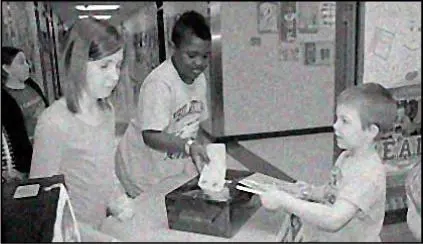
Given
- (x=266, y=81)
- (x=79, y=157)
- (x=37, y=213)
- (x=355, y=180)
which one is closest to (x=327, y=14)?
(x=266, y=81)

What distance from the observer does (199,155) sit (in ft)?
2.74

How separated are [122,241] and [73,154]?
6.4 inches

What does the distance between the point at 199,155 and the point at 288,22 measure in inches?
9.8

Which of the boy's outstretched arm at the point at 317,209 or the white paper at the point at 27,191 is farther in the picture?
the white paper at the point at 27,191

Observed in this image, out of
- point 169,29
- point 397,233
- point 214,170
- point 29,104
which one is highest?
point 169,29

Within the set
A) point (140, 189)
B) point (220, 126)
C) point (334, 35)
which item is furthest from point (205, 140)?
point (334, 35)

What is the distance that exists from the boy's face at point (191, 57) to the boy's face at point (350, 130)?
0.22 m

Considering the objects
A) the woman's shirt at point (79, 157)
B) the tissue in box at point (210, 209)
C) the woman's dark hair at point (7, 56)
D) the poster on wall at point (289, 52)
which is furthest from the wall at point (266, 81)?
the woman's dark hair at point (7, 56)

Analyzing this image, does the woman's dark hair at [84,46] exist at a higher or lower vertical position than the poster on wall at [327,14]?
lower

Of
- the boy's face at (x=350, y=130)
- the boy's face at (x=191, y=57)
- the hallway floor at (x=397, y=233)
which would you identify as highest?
the boy's face at (x=191, y=57)

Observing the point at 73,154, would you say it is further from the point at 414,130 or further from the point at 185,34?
the point at 414,130

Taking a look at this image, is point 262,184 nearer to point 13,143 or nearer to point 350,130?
point 350,130

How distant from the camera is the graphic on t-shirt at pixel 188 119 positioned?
2.78 ft

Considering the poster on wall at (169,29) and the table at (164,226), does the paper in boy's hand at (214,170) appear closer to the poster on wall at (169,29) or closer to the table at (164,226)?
the table at (164,226)
